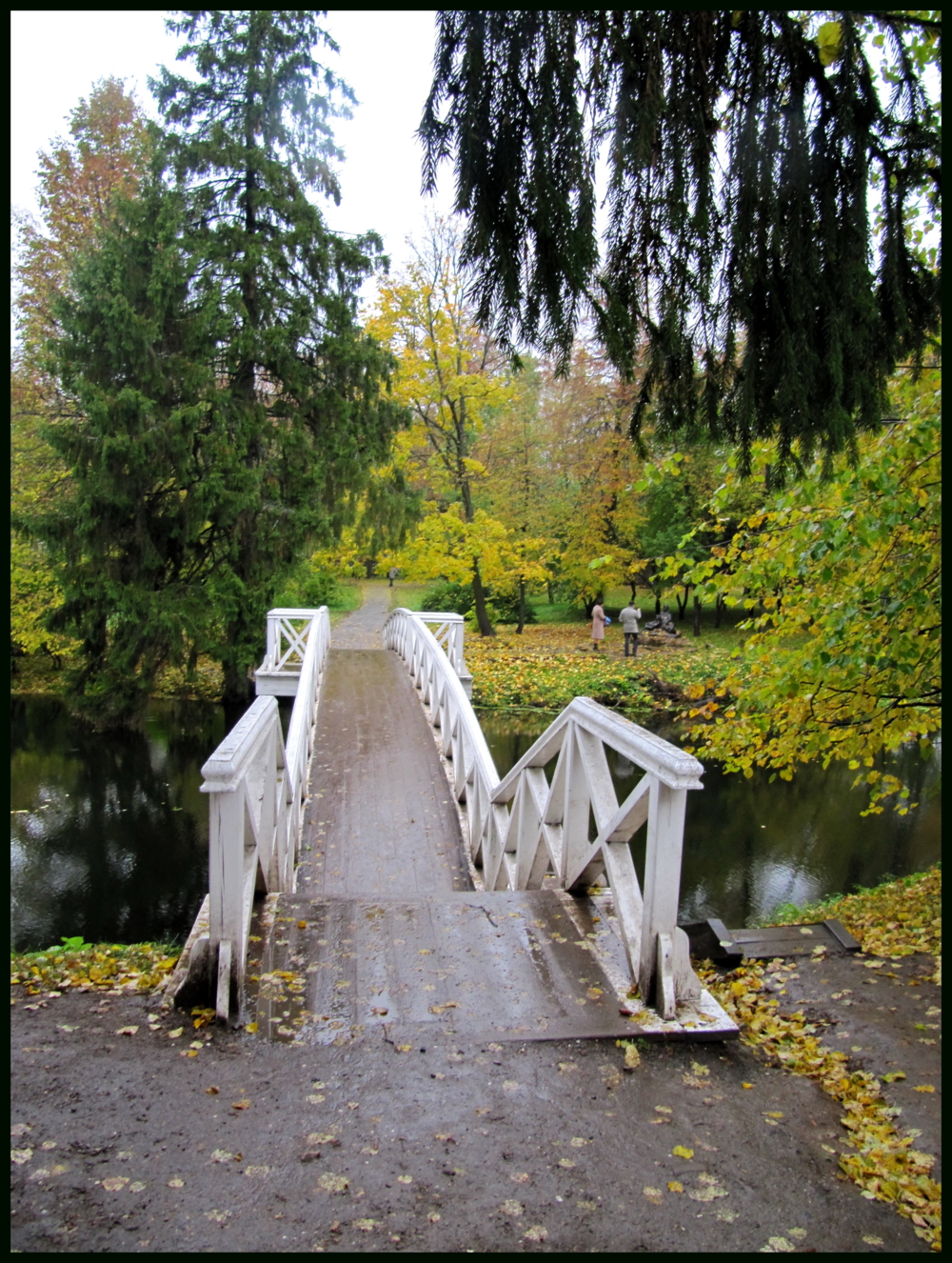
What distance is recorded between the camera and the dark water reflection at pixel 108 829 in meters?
8.49

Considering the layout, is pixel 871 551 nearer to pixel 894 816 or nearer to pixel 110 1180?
pixel 110 1180

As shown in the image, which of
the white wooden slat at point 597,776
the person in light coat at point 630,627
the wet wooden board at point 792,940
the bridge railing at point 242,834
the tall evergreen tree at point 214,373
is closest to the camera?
the bridge railing at point 242,834

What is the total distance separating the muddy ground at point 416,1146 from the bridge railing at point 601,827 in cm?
36

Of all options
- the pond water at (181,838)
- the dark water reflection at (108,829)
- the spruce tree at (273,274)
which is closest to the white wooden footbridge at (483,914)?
the dark water reflection at (108,829)

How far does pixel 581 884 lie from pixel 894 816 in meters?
8.92

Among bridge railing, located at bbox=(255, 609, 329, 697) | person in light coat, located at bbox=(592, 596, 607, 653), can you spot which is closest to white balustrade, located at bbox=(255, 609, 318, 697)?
bridge railing, located at bbox=(255, 609, 329, 697)

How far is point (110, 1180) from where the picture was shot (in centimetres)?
215

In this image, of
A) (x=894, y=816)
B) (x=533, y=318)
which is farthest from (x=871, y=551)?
(x=894, y=816)

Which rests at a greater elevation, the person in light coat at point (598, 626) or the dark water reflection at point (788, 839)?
the person in light coat at point (598, 626)

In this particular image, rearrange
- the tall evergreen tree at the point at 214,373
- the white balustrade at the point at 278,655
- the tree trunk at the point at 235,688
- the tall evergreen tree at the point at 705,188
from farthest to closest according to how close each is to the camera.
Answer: the tree trunk at the point at 235,688 → the tall evergreen tree at the point at 214,373 → the white balustrade at the point at 278,655 → the tall evergreen tree at the point at 705,188

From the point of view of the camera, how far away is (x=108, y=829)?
1116 centimetres

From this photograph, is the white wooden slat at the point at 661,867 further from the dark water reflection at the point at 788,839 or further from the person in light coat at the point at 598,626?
the person in light coat at the point at 598,626

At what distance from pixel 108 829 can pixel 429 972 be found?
914cm

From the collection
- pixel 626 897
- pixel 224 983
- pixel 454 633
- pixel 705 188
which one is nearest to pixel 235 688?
pixel 454 633
